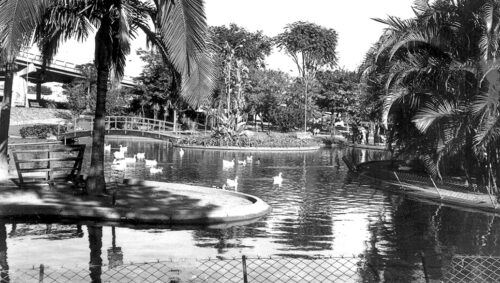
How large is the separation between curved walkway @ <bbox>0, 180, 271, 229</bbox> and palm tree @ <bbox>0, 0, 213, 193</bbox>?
1.15 m

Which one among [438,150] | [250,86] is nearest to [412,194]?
[438,150]

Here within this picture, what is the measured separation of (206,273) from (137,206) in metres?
5.76

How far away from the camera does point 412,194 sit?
20.3 meters

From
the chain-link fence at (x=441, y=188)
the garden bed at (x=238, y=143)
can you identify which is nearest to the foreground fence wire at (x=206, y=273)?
the chain-link fence at (x=441, y=188)

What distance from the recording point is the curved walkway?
1285 cm

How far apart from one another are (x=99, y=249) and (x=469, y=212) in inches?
437

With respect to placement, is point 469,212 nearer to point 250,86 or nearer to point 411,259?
point 411,259

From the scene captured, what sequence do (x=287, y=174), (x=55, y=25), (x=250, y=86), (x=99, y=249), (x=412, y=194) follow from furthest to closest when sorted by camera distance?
(x=250, y=86) < (x=287, y=174) < (x=412, y=194) < (x=55, y=25) < (x=99, y=249)

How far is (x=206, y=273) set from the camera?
8633 millimetres

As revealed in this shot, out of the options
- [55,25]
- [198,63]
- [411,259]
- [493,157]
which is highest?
[55,25]

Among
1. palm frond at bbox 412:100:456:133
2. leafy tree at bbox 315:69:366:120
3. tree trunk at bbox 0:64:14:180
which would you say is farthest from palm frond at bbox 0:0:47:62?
leafy tree at bbox 315:69:366:120

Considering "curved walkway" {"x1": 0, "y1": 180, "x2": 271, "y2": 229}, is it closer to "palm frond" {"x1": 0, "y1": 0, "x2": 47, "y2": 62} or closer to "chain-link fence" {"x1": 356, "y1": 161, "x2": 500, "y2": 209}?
"palm frond" {"x1": 0, "y1": 0, "x2": 47, "y2": 62}

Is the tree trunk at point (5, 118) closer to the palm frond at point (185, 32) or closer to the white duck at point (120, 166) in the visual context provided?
the palm frond at point (185, 32)

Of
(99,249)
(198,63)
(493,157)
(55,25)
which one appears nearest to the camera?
(99,249)
